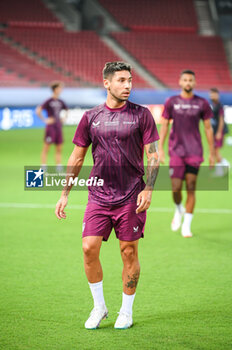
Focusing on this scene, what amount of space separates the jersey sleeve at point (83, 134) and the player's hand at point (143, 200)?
0.71 meters

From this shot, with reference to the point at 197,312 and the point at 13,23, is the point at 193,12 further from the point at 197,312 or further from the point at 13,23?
the point at 197,312

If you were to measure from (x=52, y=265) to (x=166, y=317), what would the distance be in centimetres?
223

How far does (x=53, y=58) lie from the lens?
36469mm

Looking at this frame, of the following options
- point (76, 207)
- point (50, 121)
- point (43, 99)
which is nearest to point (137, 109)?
point (76, 207)

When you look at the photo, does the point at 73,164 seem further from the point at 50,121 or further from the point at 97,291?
the point at 50,121

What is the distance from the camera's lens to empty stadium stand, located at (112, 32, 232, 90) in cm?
3859

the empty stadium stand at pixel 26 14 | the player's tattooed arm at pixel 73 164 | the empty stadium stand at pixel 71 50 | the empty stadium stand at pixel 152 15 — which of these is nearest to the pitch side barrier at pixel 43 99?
the empty stadium stand at pixel 71 50

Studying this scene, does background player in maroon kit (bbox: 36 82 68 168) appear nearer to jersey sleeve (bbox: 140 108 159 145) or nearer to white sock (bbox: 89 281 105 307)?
white sock (bbox: 89 281 105 307)

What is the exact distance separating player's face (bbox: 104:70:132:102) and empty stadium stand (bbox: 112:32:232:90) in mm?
33514

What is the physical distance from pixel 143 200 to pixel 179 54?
3572cm

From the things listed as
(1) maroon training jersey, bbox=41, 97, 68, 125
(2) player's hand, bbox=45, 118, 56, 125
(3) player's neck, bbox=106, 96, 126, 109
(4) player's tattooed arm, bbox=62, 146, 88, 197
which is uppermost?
(3) player's neck, bbox=106, 96, 126, 109

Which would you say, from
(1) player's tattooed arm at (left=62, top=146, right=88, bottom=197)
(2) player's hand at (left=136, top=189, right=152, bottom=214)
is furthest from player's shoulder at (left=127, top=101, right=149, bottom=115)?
(2) player's hand at (left=136, top=189, right=152, bottom=214)

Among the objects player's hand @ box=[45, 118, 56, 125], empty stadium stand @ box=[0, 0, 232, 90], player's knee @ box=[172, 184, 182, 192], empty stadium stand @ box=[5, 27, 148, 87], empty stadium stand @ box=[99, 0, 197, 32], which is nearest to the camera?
player's knee @ box=[172, 184, 182, 192]

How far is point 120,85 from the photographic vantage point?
5.01m
